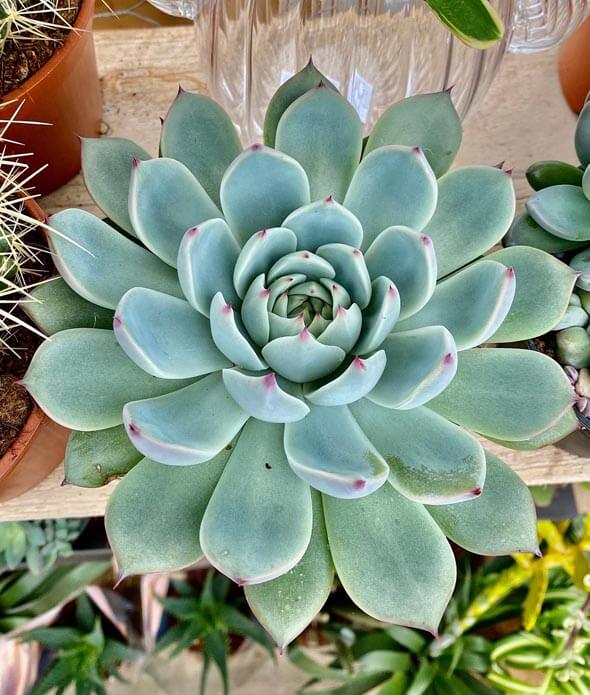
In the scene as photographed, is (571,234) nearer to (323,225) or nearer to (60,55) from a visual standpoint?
(323,225)

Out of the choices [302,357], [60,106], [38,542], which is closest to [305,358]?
[302,357]

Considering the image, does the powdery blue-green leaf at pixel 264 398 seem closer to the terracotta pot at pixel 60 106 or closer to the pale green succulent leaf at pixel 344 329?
the pale green succulent leaf at pixel 344 329

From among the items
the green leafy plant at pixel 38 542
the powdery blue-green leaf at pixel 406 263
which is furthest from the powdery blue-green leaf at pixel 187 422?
the green leafy plant at pixel 38 542

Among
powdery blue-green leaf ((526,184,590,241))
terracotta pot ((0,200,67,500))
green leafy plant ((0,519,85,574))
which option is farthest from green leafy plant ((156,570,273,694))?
powdery blue-green leaf ((526,184,590,241))

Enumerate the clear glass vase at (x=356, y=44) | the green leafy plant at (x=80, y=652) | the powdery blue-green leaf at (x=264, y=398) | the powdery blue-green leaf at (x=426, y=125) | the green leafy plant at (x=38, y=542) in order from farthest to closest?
the green leafy plant at (x=80, y=652) → the green leafy plant at (x=38, y=542) → the clear glass vase at (x=356, y=44) → the powdery blue-green leaf at (x=426, y=125) → the powdery blue-green leaf at (x=264, y=398)

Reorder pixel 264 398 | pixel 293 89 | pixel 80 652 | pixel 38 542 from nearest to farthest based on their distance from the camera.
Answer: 1. pixel 264 398
2. pixel 293 89
3. pixel 38 542
4. pixel 80 652

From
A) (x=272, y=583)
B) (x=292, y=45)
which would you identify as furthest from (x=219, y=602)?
(x=292, y=45)

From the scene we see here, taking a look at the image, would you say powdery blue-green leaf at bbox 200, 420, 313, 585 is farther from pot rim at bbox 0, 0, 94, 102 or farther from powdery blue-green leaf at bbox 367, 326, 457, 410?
pot rim at bbox 0, 0, 94, 102
